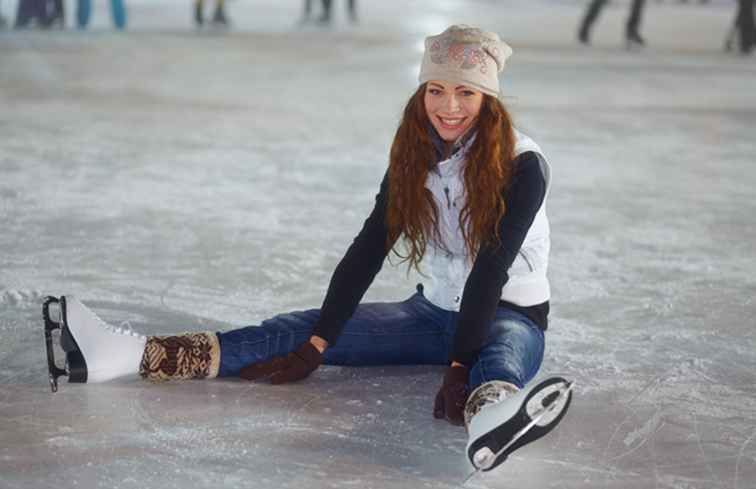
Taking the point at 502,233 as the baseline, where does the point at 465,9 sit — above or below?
below

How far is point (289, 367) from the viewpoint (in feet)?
9.14

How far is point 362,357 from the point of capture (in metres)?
2.90

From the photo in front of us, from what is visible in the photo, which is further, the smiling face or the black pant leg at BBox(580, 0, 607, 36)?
the black pant leg at BBox(580, 0, 607, 36)

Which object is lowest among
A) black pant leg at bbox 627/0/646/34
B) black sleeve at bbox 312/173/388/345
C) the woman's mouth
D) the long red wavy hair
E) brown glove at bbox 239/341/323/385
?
black pant leg at bbox 627/0/646/34

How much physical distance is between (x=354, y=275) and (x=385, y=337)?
0.62 feet

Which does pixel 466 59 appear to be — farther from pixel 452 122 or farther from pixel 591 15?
pixel 591 15

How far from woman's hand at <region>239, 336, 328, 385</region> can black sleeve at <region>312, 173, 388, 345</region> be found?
3 centimetres

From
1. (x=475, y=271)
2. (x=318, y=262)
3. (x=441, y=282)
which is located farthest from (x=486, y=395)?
(x=318, y=262)

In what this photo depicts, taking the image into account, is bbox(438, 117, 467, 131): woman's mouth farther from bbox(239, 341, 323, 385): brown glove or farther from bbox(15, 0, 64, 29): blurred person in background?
bbox(15, 0, 64, 29): blurred person in background

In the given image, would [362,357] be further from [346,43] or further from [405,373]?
[346,43]

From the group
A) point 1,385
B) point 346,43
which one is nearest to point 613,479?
point 1,385

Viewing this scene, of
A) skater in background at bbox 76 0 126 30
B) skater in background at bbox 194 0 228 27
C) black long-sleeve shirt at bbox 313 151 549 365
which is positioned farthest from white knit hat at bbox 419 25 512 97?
skater in background at bbox 194 0 228 27

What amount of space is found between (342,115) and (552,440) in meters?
4.62

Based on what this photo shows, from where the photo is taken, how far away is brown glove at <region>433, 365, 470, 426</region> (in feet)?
8.41
